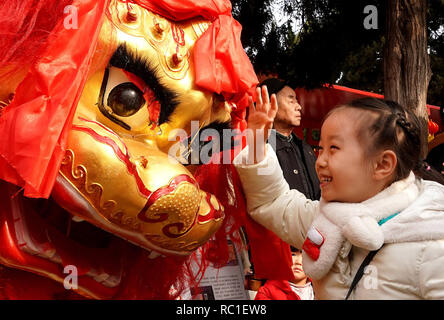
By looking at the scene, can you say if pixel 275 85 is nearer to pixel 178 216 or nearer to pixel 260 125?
pixel 260 125

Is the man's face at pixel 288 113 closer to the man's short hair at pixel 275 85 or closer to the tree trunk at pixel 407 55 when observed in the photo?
the man's short hair at pixel 275 85

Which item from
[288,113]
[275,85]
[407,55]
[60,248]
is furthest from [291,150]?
[60,248]

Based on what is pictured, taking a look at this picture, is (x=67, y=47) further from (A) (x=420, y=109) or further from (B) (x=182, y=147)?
(A) (x=420, y=109)

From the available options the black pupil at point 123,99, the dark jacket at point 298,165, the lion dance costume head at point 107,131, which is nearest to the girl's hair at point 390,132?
the lion dance costume head at point 107,131

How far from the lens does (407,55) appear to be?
3166 millimetres

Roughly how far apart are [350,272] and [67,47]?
0.96 m

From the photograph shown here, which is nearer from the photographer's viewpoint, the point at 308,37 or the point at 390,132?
the point at 390,132

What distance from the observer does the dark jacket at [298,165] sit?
265 cm

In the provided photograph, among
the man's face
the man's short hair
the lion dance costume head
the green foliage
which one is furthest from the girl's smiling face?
the green foliage

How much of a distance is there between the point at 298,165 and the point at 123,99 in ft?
5.15

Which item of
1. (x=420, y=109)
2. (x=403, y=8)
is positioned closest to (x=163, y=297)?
(x=420, y=109)

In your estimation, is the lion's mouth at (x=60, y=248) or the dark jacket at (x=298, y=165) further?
the dark jacket at (x=298, y=165)

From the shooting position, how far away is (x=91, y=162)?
121 cm

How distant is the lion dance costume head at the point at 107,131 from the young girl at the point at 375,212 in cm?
34
